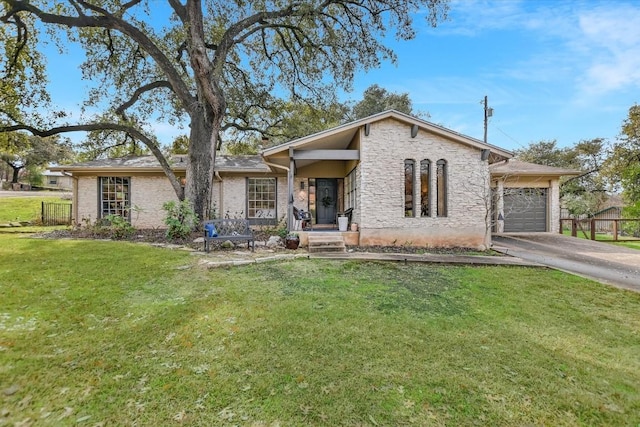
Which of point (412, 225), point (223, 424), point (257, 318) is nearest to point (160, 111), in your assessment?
point (412, 225)

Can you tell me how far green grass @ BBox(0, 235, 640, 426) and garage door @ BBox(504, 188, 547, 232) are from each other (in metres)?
8.84

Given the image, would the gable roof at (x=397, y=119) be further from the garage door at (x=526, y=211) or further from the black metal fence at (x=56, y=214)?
the black metal fence at (x=56, y=214)

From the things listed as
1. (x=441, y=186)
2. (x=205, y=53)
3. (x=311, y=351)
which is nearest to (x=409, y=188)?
(x=441, y=186)

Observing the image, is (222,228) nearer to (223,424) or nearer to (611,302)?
(223,424)

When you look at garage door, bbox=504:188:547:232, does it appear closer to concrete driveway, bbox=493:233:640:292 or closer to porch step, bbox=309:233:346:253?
concrete driveway, bbox=493:233:640:292

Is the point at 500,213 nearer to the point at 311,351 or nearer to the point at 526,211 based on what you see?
the point at 526,211

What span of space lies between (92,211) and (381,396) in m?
15.7

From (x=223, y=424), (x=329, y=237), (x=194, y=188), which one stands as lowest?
(x=223, y=424)

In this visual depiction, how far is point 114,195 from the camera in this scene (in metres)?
13.9

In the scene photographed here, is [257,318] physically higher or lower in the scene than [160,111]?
lower

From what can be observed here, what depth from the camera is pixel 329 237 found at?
372 inches

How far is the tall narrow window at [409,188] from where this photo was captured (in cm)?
991

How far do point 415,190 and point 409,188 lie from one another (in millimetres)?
213

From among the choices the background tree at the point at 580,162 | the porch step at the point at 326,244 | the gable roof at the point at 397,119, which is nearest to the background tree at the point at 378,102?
the background tree at the point at 580,162
